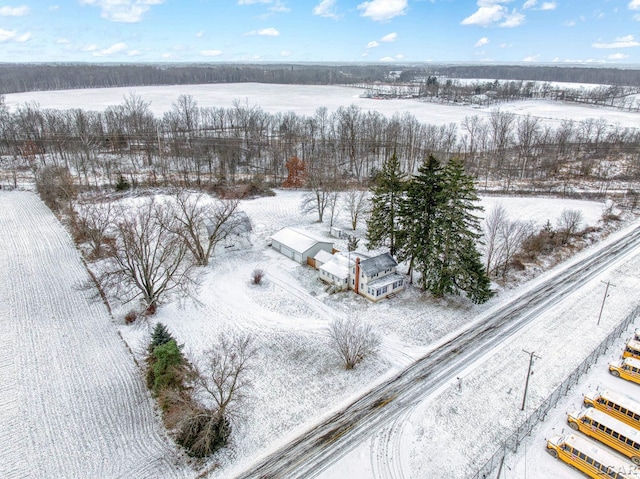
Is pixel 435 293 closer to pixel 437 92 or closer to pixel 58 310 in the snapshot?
pixel 58 310

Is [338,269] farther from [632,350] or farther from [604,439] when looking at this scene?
[632,350]

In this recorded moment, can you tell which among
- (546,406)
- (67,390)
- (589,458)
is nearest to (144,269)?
(67,390)

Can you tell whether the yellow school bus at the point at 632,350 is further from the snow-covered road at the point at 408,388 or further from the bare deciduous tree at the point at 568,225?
the bare deciduous tree at the point at 568,225

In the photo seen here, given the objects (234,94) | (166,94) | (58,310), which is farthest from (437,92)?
(58,310)

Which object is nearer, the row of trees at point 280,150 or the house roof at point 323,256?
the house roof at point 323,256

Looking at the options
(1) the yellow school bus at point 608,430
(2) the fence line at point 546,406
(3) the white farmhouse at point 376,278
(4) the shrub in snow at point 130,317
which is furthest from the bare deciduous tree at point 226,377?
(1) the yellow school bus at point 608,430

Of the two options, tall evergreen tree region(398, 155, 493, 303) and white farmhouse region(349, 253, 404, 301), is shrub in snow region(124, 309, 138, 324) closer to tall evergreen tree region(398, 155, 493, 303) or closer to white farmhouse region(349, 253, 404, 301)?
white farmhouse region(349, 253, 404, 301)

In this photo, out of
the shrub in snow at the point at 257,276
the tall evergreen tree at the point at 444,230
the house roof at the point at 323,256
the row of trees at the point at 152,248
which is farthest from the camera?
the house roof at the point at 323,256

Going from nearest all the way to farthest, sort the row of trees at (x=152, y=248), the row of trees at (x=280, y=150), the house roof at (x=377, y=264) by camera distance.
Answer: the row of trees at (x=152, y=248), the house roof at (x=377, y=264), the row of trees at (x=280, y=150)
